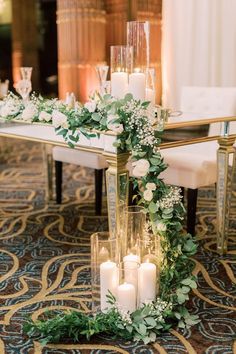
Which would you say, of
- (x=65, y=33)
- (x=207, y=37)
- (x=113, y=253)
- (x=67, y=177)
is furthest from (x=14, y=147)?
(x=113, y=253)

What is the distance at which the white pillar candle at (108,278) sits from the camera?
6.75 ft

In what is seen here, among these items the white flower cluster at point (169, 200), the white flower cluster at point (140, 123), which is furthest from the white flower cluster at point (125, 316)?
the white flower cluster at point (140, 123)

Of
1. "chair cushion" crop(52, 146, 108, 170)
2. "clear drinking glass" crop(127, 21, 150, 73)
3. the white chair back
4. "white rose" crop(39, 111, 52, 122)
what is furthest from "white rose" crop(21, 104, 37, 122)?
the white chair back

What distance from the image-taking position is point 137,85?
2.30 meters

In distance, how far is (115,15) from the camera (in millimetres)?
6211

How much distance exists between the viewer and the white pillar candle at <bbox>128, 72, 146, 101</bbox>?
230 cm

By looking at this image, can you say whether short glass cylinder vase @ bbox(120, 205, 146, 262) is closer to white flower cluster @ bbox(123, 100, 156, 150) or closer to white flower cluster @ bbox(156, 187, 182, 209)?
white flower cluster @ bbox(156, 187, 182, 209)

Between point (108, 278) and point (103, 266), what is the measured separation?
54mm

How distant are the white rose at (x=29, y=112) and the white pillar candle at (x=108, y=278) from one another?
0.92 meters

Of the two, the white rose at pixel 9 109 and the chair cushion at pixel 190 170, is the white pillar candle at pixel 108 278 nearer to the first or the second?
the chair cushion at pixel 190 170

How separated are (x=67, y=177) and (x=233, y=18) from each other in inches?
90.0

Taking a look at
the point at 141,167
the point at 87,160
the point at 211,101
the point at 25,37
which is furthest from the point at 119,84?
the point at 25,37

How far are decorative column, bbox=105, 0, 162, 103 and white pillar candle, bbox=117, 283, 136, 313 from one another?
393 cm

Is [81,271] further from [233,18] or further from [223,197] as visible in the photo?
[233,18]
